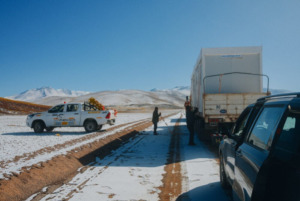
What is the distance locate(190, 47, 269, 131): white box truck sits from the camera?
34.0 ft

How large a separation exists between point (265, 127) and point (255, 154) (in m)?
0.40

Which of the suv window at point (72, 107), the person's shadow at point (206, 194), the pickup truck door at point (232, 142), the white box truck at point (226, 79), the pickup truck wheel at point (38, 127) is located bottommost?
the person's shadow at point (206, 194)

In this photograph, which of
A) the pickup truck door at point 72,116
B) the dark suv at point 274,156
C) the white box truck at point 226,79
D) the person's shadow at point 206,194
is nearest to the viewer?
the dark suv at point 274,156

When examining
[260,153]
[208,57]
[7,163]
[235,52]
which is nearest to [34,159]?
[7,163]

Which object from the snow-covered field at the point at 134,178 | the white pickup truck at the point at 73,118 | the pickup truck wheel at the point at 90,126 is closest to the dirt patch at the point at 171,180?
the snow-covered field at the point at 134,178

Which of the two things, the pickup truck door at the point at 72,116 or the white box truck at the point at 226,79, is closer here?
the white box truck at the point at 226,79

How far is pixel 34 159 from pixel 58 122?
9987 millimetres

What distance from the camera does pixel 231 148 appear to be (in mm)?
4238

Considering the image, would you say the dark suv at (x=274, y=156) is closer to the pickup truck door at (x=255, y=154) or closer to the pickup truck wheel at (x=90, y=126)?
the pickup truck door at (x=255, y=154)

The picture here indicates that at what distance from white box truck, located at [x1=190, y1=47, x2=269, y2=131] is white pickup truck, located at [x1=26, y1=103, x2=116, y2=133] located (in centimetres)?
768

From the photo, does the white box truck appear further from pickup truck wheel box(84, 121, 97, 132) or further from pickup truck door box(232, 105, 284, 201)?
pickup truck wheel box(84, 121, 97, 132)

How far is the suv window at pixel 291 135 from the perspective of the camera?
225 cm

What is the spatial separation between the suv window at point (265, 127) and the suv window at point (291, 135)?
0.11 meters

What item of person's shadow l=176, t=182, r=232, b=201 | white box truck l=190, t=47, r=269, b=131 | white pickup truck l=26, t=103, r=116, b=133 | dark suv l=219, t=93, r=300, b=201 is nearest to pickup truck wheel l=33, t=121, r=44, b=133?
white pickup truck l=26, t=103, r=116, b=133
